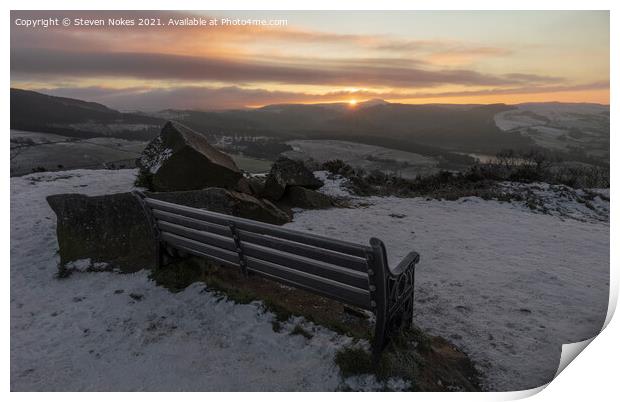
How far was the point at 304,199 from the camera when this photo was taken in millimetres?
10961

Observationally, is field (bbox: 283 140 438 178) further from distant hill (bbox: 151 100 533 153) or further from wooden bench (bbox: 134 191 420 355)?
wooden bench (bbox: 134 191 420 355)

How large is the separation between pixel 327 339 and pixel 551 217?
9639 mm

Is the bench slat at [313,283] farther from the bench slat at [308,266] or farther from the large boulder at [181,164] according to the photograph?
the large boulder at [181,164]

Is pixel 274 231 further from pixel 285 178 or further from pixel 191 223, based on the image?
pixel 285 178

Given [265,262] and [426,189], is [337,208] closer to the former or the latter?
[426,189]

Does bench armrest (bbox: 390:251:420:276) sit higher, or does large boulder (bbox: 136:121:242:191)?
large boulder (bbox: 136:121:242:191)

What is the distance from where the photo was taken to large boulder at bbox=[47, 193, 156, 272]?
20.7ft

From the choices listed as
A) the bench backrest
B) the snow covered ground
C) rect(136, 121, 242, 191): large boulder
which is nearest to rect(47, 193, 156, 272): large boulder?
the snow covered ground

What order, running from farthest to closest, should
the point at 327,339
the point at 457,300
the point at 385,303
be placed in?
1. the point at 457,300
2. the point at 327,339
3. the point at 385,303

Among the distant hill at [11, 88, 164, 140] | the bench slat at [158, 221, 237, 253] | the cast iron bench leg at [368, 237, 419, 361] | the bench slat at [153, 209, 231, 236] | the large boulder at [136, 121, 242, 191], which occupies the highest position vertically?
the distant hill at [11, 88, 164, 140]

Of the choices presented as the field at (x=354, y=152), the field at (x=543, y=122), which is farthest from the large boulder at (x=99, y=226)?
the field at (x=543, y=122)

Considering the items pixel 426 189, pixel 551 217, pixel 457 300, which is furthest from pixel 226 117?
pixel 457 300

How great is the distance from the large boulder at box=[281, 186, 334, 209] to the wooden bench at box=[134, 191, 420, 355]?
6.06 m

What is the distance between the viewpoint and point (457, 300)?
210 inches
